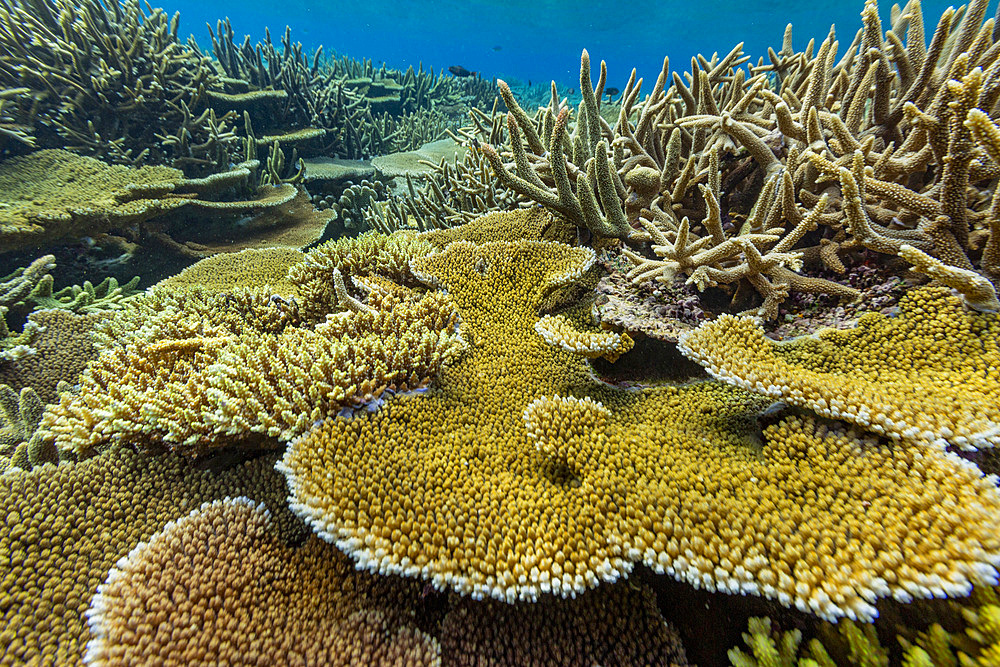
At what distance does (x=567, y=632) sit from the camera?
1582 mm

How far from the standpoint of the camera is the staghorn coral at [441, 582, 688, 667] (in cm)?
154

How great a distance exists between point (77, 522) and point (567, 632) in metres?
2.15

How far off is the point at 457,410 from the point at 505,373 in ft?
1.16

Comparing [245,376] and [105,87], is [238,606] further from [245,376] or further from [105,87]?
[105,87]

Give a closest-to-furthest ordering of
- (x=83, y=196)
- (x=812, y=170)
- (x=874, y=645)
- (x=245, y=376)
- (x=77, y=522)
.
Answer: (x=874, y=645) → (x=77, y=522) → (x=245, y=376) → (x=812, y=170) → (x=83, y=196)

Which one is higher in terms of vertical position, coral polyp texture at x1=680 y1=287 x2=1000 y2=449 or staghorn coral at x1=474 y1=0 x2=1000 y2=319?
staghorn coral at x1=474 y1=0 x2=1000 y2=319

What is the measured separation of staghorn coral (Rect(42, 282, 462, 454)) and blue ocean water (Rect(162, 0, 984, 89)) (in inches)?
1721

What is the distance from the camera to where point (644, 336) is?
235 centimetres

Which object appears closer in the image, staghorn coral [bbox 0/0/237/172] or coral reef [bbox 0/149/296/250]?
coral reef [bbox 0/149/296/250]

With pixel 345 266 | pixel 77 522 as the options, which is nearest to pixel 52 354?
pixel 77 522

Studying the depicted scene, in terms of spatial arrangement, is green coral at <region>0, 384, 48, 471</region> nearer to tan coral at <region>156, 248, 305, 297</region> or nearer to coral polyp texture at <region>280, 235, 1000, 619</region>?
tan coral at <region>156, 248, 305, 297</region>

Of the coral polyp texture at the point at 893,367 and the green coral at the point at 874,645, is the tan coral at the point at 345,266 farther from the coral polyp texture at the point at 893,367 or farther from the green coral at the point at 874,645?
the green coral at the point at 874,645

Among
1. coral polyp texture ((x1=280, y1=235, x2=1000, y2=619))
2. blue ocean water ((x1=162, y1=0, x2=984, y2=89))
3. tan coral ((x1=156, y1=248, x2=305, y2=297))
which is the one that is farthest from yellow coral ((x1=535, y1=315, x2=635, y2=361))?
blue ocean water ((x1=162, y1=0, x2=984, y2=89))

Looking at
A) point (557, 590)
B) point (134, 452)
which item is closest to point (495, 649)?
point (557, 590)
